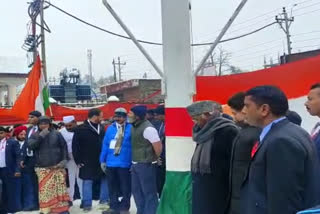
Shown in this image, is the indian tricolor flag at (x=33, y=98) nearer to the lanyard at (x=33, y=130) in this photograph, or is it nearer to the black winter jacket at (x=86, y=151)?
the lanyard at (x=33, y=130)

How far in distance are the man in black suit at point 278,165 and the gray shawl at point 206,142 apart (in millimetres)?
1107

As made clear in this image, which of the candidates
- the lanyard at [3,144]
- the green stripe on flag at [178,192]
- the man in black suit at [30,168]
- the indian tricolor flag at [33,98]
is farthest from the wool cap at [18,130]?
the green stripe on flag at [178,192]

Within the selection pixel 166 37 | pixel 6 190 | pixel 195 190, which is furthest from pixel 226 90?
pixel 6 190

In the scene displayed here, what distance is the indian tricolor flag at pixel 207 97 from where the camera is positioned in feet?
16.4

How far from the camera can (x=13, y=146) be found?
8.07m

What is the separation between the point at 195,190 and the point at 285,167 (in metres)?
1.75

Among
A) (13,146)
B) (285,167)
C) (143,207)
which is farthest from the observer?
(13,146)

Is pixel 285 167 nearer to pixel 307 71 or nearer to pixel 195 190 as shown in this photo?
pixel 195 190

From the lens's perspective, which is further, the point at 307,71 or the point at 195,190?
the point at 307,71

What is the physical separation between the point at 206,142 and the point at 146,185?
2578 mm

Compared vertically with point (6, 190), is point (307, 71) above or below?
above

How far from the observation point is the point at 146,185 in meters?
6.54

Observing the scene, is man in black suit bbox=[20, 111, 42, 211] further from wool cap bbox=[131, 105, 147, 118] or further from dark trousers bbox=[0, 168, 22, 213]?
wool cap bbox=[131, 105, 147, 118]

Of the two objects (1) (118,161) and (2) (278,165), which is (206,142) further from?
(1) (118,161)
